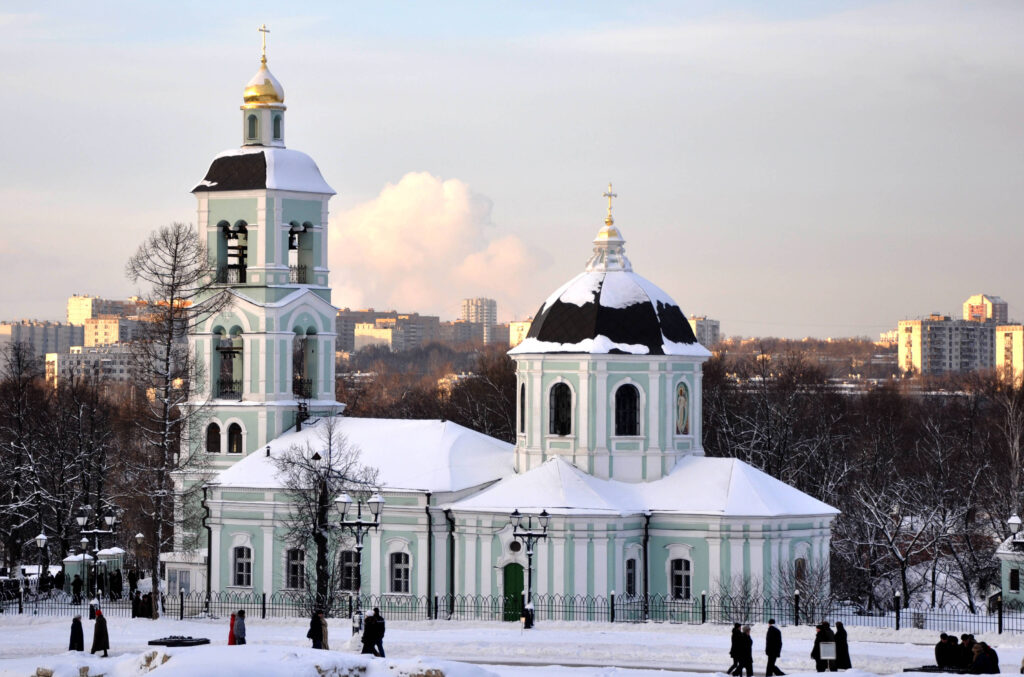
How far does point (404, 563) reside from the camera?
43.2m

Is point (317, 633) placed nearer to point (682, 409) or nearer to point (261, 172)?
point (682, 409)

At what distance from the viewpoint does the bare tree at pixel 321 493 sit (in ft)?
129

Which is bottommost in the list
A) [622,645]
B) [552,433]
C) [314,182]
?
[622,645]

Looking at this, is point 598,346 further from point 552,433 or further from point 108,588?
A: point 108,588

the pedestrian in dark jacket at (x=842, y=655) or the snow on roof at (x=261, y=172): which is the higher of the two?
the snow on roof at (x=261, y=172)

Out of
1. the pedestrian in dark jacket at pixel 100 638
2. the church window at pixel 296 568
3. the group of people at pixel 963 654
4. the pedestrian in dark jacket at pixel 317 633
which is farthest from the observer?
the church window at pixel 296 568

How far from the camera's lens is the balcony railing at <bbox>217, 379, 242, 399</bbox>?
47.4m

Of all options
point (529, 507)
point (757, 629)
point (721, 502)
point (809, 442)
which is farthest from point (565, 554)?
point (809, 442)

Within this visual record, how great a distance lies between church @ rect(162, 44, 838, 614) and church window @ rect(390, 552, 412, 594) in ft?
0.13

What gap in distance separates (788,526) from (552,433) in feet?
20.3

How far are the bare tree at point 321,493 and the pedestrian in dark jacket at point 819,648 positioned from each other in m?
12.6

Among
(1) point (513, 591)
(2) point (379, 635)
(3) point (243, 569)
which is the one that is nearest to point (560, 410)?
(1) point (513, 591)

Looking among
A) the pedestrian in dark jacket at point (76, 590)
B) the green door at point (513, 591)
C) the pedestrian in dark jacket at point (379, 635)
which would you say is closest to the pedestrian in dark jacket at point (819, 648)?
the pedestrian in dark jacket at point (379, 635)

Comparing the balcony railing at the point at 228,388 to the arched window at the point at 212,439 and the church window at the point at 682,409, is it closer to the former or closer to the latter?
the arched window at the point at 212,439
